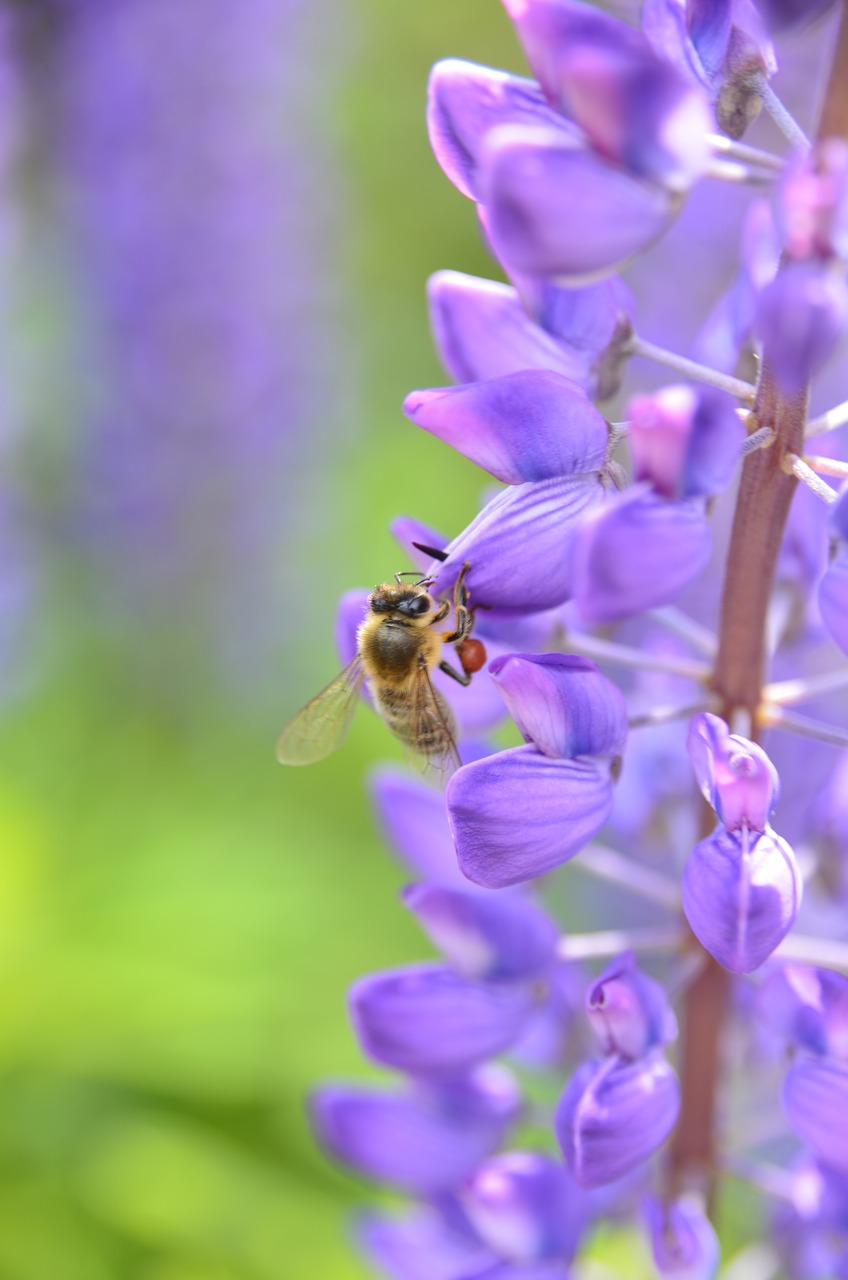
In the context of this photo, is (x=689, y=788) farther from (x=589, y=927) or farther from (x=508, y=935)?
(x=589, y=927)

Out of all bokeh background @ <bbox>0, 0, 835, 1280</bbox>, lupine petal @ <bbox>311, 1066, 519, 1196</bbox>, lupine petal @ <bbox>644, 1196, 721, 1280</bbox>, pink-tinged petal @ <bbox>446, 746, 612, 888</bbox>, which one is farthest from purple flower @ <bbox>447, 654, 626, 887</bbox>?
bokeh background @ <bbox>0, 0, 835, 1280</bbox>

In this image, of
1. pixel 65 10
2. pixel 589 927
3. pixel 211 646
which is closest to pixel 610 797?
pixel 589 927

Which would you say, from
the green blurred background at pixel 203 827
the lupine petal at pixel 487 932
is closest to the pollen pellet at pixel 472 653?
the lupine petal at pixel 487 932

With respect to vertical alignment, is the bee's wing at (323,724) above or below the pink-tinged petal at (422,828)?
above

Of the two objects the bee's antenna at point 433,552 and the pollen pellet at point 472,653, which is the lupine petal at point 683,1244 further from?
the bee's antenna at point 433,552

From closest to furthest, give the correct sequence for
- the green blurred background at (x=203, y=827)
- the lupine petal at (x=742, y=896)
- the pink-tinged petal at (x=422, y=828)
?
the lupine petal at (x=742, y=896), the pink-tinged petal at (x=422, y=828), the green blurred background at (x=203, y=827)

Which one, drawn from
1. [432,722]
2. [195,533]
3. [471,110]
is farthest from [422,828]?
[195,533]

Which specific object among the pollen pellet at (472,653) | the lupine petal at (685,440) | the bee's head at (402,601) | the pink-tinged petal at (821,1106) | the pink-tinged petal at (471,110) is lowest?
the pink-tinged petal at (821,1106)
